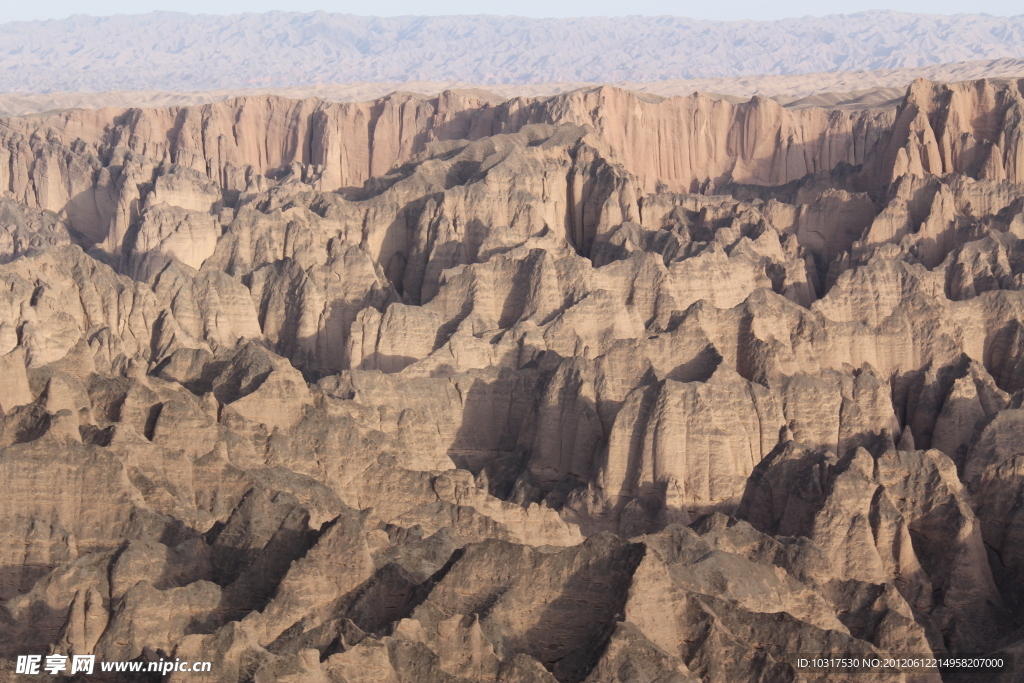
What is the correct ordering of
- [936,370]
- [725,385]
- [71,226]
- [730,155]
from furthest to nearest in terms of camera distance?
[730,155]
[71,226]
[936,370]
[725,385]

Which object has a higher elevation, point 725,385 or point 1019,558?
point 725,385

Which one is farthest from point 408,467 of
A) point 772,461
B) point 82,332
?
point 82,332

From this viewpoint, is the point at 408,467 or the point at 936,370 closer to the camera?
the point at 408,467

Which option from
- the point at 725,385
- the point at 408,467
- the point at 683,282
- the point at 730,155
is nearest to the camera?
the point at 408,467

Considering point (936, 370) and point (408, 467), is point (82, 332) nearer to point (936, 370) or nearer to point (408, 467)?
point (408, 467)

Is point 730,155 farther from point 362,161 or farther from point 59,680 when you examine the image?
point 59,680

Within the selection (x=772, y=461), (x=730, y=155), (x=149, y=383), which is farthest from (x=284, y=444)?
(x=730, y=155)
